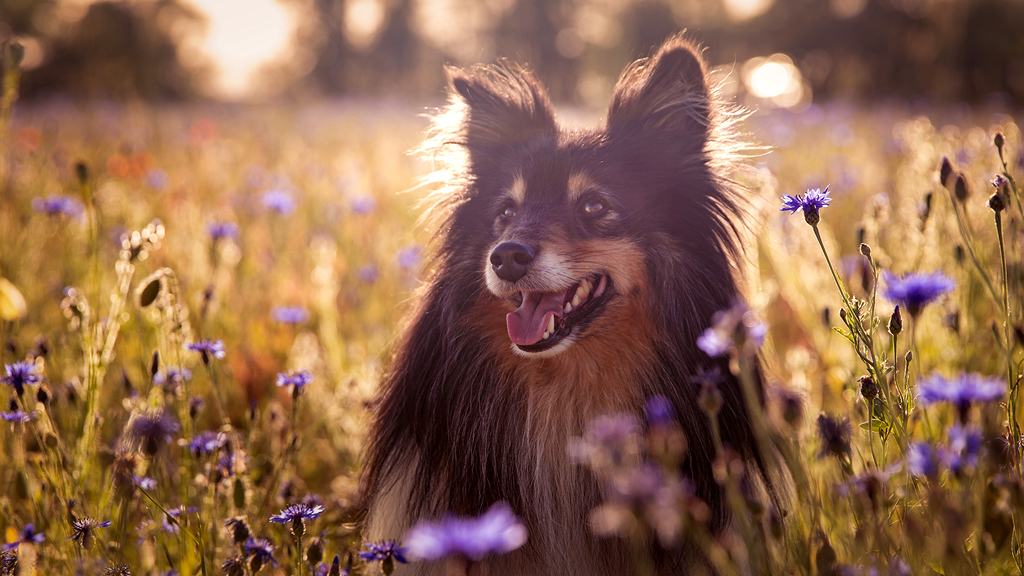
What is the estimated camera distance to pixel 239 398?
3.67 m

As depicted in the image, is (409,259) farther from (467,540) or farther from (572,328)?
(467,540)

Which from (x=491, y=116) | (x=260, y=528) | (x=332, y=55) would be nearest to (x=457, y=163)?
(x=491, y=116)

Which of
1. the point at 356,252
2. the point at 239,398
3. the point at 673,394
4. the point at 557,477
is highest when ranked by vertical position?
the point at 356,252

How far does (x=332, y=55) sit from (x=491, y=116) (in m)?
36.1

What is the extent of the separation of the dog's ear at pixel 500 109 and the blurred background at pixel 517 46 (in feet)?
11.7

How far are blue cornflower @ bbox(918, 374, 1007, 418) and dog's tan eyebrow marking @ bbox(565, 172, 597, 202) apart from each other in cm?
170

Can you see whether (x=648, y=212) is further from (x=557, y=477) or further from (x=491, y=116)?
(x=557, y=477)

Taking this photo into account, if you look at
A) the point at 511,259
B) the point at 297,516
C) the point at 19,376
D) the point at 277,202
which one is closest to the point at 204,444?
the point at 19,376

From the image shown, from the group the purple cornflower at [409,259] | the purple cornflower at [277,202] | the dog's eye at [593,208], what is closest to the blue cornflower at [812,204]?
the dog's eye at [593,208]

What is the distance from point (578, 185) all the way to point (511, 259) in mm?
514

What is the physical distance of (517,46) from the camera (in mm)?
21359

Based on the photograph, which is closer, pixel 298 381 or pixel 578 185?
pixel 298 381

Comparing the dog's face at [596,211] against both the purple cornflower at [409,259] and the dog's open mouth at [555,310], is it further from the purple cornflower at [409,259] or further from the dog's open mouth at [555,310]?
the purple cornflower at [409,259]

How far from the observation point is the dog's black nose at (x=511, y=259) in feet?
7.53
